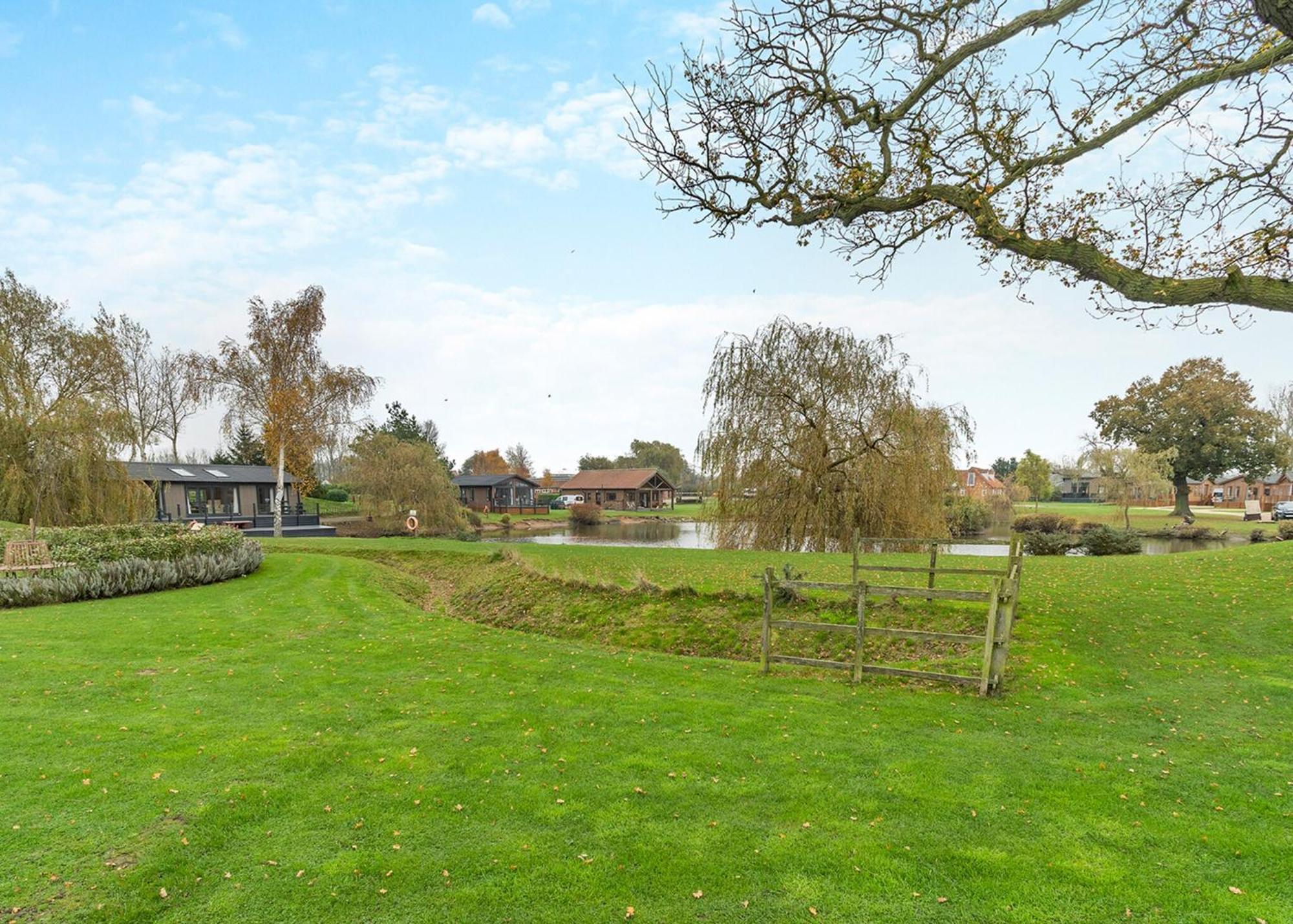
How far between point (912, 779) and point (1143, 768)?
1.91 metres

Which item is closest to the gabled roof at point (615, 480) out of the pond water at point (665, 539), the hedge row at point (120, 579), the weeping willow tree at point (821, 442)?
the pond water at point (665, 539)

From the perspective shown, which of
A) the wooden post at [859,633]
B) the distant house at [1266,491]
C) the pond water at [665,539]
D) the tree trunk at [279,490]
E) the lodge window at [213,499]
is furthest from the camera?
the distant house at [1266,491]

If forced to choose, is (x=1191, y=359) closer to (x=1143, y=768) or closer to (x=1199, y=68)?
(x=1199, y=68)

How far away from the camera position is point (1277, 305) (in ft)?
21.0

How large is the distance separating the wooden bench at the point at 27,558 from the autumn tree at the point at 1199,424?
185 feet

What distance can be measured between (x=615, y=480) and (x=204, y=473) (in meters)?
39.5

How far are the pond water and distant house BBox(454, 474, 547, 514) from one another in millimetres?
12577

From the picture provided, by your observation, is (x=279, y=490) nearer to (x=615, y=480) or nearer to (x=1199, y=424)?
(x=615, y=480)

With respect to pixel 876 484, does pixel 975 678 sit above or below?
below

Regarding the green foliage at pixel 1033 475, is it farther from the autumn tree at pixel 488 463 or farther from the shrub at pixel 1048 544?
the autumn tree at pixel 488 463

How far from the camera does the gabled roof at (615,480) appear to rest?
68.4 meters

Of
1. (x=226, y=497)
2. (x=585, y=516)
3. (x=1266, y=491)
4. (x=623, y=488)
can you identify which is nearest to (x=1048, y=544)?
(x=585, y=516)

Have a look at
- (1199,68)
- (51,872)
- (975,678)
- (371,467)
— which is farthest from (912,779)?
(371,467)

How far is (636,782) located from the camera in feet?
15.1
